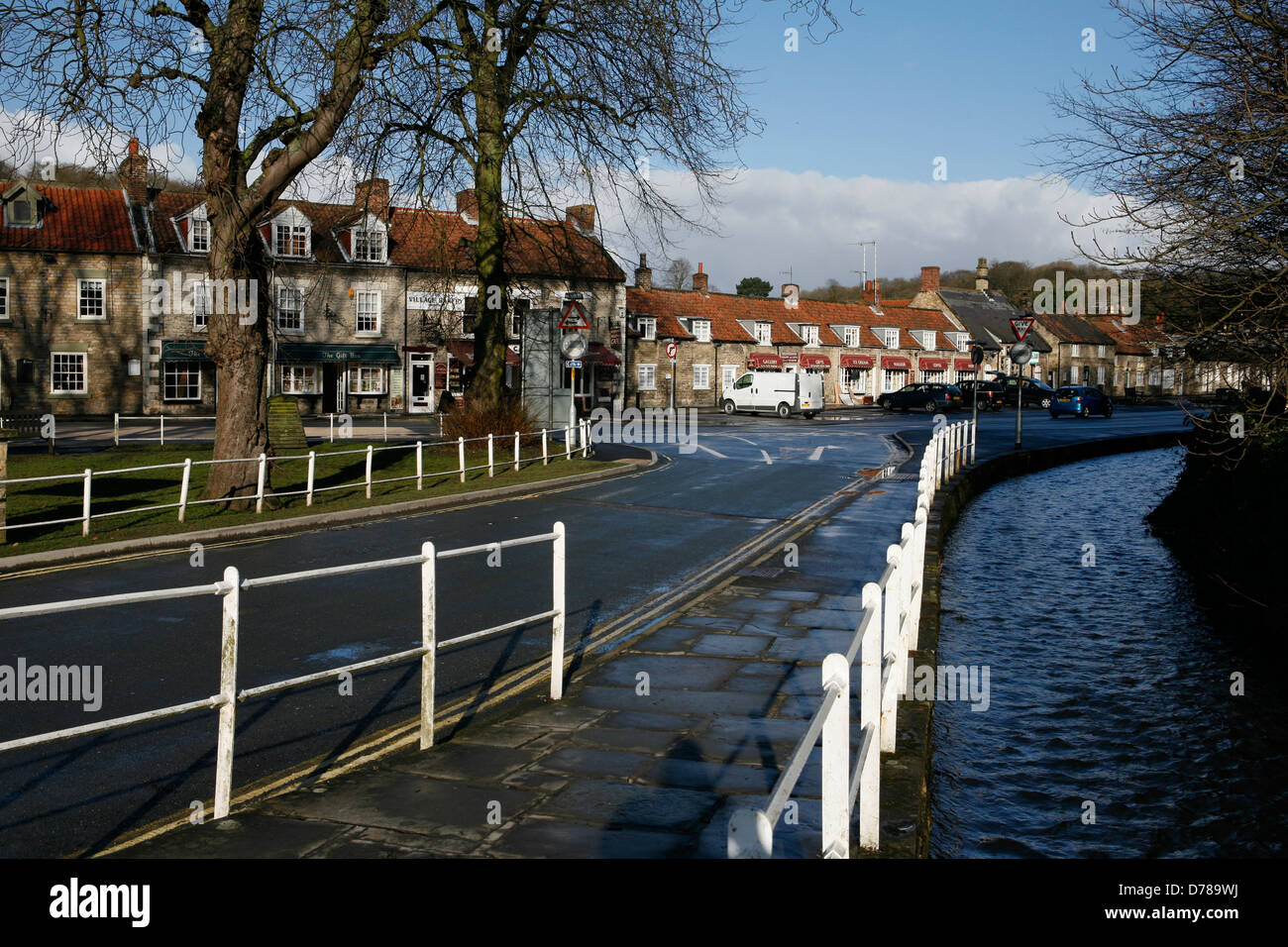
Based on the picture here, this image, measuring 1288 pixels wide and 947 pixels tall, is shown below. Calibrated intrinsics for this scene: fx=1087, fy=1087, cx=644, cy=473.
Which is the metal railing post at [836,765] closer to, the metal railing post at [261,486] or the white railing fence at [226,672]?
the white railing fence at [226,672]

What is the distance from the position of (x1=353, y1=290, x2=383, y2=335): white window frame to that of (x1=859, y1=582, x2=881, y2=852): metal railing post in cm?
4784

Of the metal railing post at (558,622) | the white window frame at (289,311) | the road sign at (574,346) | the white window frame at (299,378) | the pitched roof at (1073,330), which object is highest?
the pitched roof at (1073,330)

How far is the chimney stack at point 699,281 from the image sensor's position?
238 feet

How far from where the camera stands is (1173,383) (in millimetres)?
15070

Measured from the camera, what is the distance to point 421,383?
171 feet

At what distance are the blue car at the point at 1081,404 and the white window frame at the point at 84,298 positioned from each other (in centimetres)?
4477

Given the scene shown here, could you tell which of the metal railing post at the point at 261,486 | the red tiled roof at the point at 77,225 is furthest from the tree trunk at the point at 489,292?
the red tiled roof at the point at 77,225

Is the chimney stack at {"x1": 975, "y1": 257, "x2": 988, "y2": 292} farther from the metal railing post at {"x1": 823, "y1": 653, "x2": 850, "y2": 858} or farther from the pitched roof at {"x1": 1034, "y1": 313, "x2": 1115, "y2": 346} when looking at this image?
the metal railing post at {"x1": 823, "y1": 653, "x2": 850, "y2": 858}

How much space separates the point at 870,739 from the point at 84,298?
47.8 meters

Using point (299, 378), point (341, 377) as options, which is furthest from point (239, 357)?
point (341, 377)

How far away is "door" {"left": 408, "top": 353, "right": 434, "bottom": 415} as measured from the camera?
2030 inches

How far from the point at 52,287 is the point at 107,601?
4607 cm
